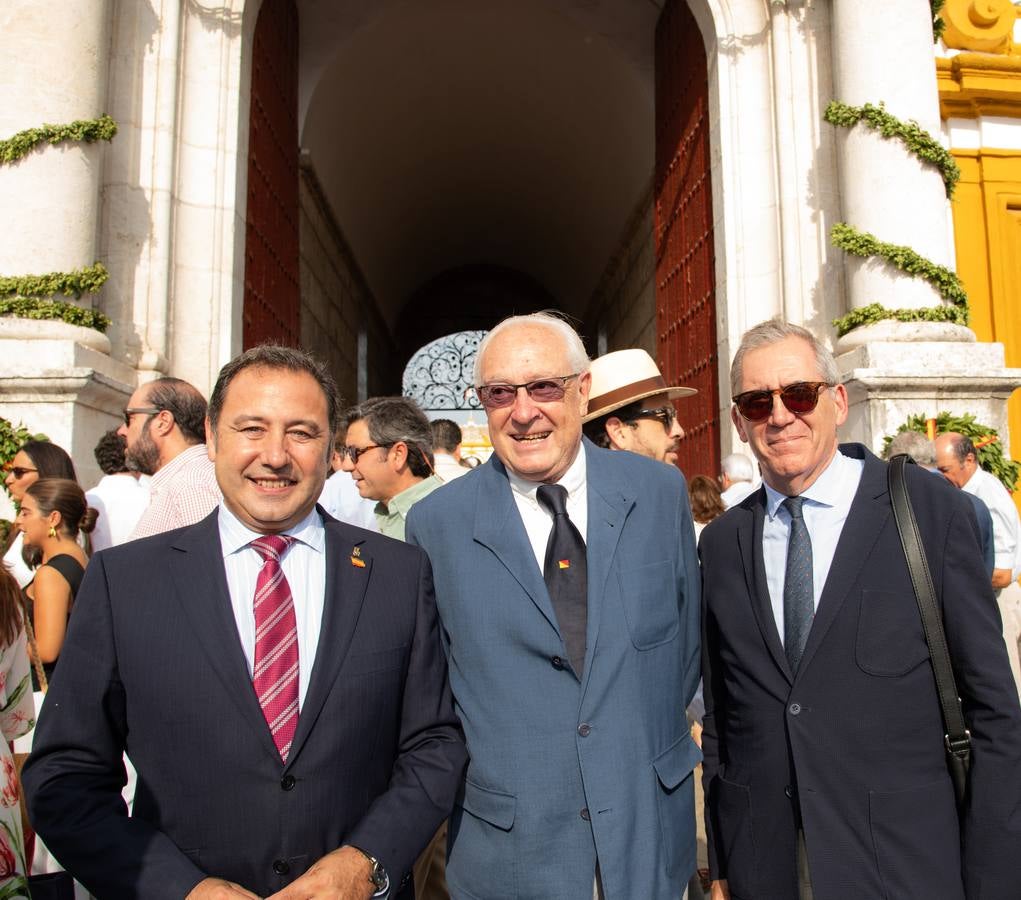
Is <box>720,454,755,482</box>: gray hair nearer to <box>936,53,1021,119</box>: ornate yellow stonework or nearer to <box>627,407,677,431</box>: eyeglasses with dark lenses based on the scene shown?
<box>627,407,677,431</box>: eyeglasses with dark lenses

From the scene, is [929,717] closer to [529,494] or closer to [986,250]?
[529,494]

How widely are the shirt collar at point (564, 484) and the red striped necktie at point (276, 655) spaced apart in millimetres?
644

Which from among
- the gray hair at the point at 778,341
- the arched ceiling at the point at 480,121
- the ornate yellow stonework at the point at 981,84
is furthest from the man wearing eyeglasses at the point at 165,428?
the arched ceiling at the point at 480,121

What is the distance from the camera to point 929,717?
1.87 metres

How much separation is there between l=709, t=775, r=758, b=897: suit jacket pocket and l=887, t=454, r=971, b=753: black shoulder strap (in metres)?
0.46

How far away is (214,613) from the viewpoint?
1800 mm

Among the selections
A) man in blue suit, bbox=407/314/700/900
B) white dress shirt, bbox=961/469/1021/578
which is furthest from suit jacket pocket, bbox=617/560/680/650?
white dress shirt, bbox=961/469/1021/578

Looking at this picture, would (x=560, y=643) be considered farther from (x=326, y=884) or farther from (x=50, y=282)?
(x=50, y=282)

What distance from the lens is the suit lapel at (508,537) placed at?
6.61 ft

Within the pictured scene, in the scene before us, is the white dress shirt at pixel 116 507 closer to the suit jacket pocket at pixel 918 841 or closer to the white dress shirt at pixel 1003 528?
the suit jacket pocket at pixel 918 841

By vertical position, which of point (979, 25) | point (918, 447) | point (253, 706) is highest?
point (979, 25)

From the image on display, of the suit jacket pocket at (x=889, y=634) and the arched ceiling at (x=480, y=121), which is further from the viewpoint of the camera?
the arched ceiling at (x=480, y=121)

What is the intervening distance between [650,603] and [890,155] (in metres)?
5.99

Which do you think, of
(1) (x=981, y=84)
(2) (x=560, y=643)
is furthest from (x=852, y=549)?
(1) (x=981, y=84)
